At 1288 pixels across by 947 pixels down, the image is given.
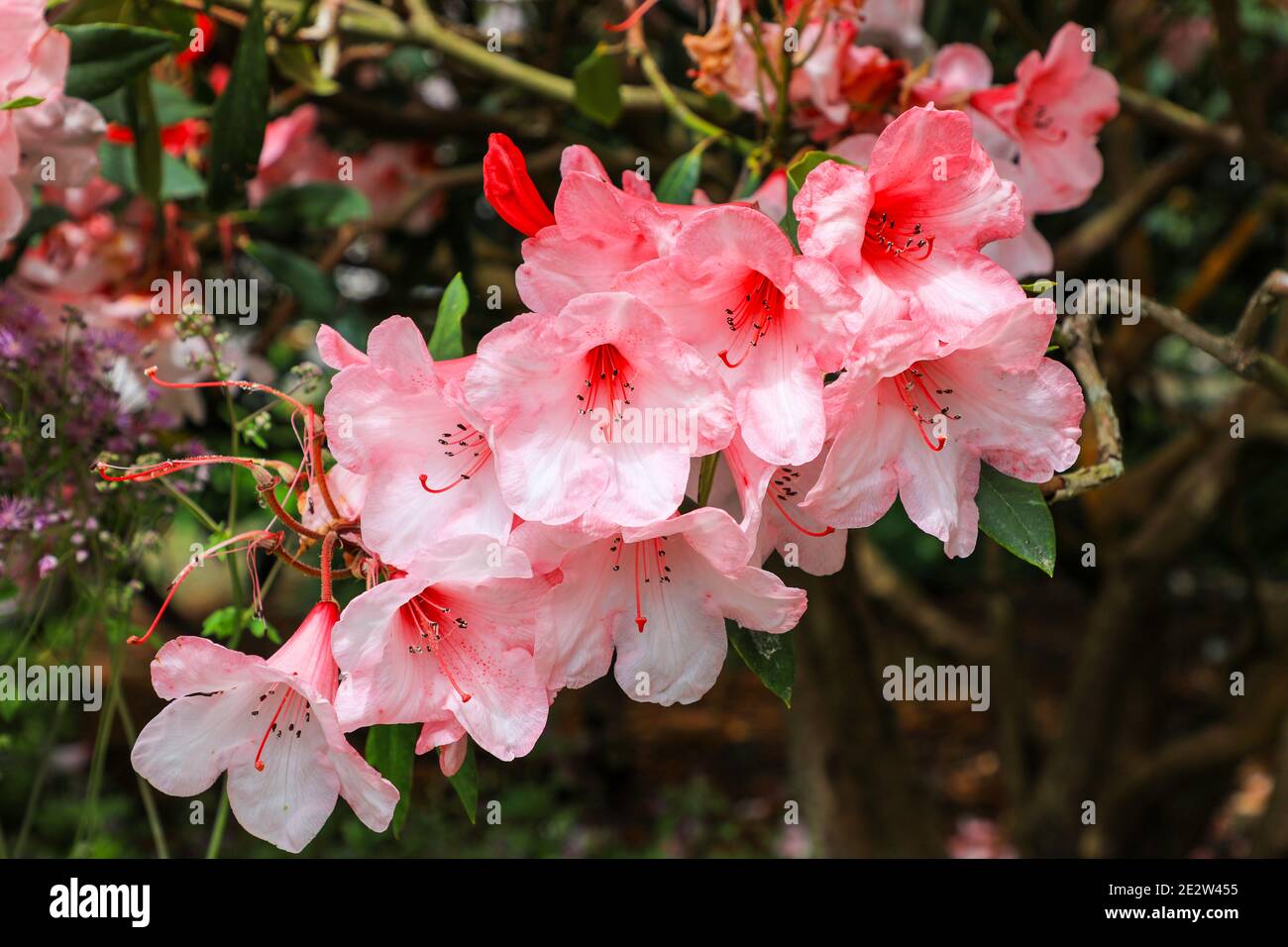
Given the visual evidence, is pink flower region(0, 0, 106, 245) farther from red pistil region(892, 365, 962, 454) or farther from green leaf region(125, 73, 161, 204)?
red pistil region(892, 365, 962, 454)

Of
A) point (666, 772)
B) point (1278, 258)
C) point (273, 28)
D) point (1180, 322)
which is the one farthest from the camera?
point (666, 772)

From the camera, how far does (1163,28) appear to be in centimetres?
240

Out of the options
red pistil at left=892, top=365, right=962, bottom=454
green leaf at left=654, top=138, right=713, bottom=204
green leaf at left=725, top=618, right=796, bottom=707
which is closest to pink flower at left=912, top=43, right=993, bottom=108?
green leaf at left=654, top=138, right=713, bottom=204

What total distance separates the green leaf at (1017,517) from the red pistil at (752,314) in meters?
0.19

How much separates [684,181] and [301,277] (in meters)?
0.63

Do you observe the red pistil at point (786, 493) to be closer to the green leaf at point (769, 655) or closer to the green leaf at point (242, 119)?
the green leaf at point (769, 655)

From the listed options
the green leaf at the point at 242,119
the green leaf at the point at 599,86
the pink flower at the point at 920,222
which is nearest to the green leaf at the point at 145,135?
the green leaf at the point at 242,119

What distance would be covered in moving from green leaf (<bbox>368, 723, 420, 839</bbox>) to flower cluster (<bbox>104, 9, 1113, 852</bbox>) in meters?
0.11

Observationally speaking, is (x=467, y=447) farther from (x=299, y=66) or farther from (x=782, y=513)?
(x=299, y=66)

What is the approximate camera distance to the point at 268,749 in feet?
2.64

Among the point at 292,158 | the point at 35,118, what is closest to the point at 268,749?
the point at 35,118

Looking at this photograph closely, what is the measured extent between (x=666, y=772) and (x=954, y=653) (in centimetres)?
184
